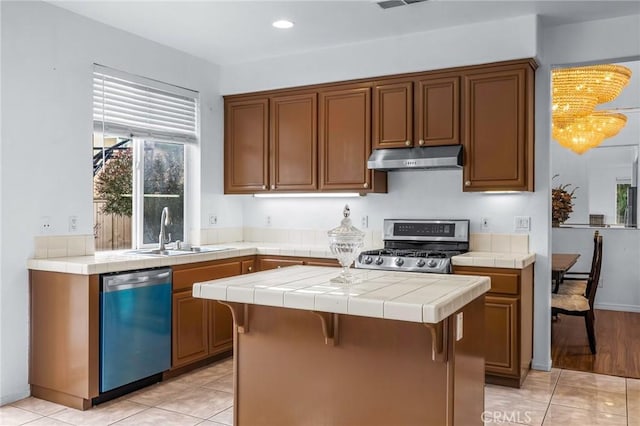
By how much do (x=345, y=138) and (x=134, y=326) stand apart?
7.40 ft

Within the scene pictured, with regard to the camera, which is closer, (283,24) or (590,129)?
(283,24)

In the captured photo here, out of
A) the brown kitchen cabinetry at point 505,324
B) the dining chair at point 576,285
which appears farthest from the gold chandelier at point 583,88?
the brown kitchen cabinetry at point 505,324

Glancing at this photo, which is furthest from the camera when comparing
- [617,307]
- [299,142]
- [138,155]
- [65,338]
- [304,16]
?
[617,307]

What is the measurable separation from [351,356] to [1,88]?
272cm

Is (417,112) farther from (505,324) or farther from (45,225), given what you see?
(45,225)

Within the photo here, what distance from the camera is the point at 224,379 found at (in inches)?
154

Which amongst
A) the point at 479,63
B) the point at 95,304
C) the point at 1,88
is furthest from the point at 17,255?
the point at 479,63

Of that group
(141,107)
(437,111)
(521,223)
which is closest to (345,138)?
(437,111)

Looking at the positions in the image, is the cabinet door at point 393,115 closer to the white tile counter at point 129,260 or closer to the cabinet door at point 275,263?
the white tile counter at point 129,260

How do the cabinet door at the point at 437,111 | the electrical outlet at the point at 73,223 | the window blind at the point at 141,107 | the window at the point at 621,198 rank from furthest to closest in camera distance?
the window at the point at 621,198 < the cabinet door at the point at 437,111 < the window blind at the point at 141,107 < the electrical outlet at the point at 73,223

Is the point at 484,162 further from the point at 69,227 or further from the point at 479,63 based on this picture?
the point at 69,227

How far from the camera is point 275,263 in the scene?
454 cm

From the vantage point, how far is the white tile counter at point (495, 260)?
3.61 m

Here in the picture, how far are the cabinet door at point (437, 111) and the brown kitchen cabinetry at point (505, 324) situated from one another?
1.05 metres
